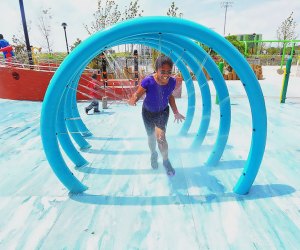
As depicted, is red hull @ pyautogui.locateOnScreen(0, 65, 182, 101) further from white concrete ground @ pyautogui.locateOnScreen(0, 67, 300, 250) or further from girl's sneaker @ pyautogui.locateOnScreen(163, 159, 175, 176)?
girl's sneaker @ pyautogui.locateOnScreen(163, 159, 175, 176)

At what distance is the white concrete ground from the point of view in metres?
2.43

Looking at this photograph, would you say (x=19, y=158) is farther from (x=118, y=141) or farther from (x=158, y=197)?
(x=158, y=197)

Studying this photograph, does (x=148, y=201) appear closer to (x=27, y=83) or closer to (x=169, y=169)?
(x=169, y=169)

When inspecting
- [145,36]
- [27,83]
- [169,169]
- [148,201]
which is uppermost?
[145,36]

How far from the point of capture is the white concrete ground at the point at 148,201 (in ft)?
7.98

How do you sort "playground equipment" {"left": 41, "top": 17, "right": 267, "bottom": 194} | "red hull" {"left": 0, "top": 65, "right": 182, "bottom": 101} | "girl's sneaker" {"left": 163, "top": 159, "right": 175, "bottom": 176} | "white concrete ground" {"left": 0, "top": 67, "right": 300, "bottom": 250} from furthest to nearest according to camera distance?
"red hull" {"left": 0, "top": 65, "right": 182, "bottom": 101} → "girl's sneaker" {"left": 163, "top": 159, "right": 175, "bottom": 176} → "playground equipment" {"left": 41, "top": 17, "right": 267, "bottom": 194} → "white concrete ground" {"left": 0, "top": 67, "right": 300, "bottom": 250}

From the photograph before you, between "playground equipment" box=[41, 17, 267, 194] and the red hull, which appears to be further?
the red hull

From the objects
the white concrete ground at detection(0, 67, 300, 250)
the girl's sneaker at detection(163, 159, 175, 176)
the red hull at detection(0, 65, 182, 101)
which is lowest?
the white concrete ground at detection(0, 67, 300, 250)

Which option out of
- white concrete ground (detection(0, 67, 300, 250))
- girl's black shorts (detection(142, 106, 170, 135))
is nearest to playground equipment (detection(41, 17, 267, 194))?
white concrete ground (detection(0, 67, 300, 250))

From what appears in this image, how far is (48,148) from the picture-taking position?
284 centimetres

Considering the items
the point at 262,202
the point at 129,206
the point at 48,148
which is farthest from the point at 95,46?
the point at 262,202

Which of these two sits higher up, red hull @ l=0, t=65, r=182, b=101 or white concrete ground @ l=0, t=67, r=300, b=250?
red hull @ l=0, t=65, r=182, b=101

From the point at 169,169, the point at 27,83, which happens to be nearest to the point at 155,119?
the point at 169,169

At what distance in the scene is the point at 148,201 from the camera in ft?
9.95
